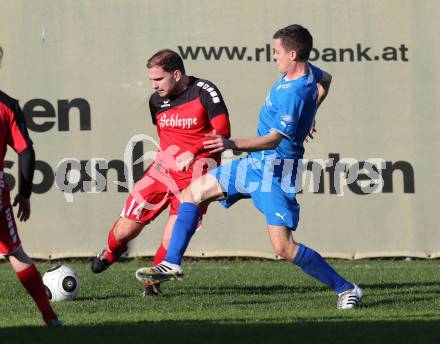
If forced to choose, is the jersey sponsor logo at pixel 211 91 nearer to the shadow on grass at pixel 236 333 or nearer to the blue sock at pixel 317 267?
the blue sock at pixel 317 267

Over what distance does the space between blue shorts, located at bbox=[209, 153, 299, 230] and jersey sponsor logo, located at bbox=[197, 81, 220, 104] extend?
1301mm

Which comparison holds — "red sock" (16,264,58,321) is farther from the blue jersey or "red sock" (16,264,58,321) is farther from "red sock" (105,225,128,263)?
"red sock" (105,225,128,263)

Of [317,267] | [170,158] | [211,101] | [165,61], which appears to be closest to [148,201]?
[170,158]

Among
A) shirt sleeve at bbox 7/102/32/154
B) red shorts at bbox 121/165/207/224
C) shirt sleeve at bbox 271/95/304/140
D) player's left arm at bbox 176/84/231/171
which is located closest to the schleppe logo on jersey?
player's left arm at bbox 176/84/231/171

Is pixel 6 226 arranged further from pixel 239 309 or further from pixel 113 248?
pixel 113 248

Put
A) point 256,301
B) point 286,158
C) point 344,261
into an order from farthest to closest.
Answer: point 344,261, point 256,301, point 286,158

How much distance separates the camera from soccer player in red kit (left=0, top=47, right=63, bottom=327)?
6.23 m

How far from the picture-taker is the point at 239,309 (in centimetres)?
773

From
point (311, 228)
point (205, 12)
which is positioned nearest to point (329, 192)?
point (311, 228)

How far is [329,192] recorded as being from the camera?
13.0 m

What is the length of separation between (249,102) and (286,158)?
5.38m

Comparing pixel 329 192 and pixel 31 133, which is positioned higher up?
pixel 31 133

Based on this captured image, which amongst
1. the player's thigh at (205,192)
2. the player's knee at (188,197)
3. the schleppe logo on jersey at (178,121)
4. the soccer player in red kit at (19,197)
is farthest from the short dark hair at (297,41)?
the soccer player in red kit at (19,197)

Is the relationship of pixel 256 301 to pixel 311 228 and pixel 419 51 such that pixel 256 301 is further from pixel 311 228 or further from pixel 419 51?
pixel 419 51
